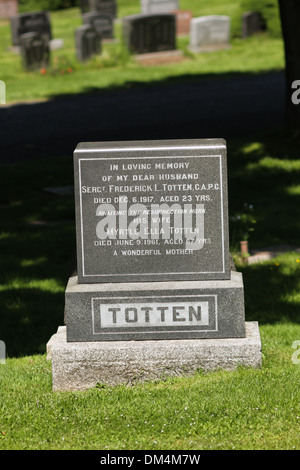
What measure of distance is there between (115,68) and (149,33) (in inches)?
68.8

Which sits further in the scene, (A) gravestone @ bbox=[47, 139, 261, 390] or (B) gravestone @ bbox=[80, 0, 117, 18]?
(B) gravestone @ bbox=[80, 0, 117, 18]

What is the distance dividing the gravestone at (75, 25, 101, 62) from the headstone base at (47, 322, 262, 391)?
19087mm

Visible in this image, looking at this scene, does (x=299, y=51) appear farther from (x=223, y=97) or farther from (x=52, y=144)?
(x=223, y=97)

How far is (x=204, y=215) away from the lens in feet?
20.1

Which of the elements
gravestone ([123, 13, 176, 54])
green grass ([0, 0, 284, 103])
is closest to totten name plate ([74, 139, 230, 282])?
green grass ([0, 0, 284, 103])

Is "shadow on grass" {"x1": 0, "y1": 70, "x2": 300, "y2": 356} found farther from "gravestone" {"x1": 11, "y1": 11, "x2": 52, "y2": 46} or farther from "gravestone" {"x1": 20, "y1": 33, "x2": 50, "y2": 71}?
"gravestone" {"x1": 11, "y1": 11, "x2": 52, "y2": 46}

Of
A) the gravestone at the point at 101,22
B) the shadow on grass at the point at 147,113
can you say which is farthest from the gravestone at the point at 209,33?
the shadow on grass at the point at 147,113

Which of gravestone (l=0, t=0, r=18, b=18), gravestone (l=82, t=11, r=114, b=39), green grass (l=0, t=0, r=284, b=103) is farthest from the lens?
gravestone (l=0, t=0, r=18, b=18)

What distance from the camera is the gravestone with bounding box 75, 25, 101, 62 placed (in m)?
24.0

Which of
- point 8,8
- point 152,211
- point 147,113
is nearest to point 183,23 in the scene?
point 147,113

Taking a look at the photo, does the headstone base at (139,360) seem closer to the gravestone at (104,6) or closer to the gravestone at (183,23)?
the gravestone at (183,23)

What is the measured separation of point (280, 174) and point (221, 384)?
755 cm

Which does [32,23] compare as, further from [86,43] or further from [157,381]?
[157,381]
